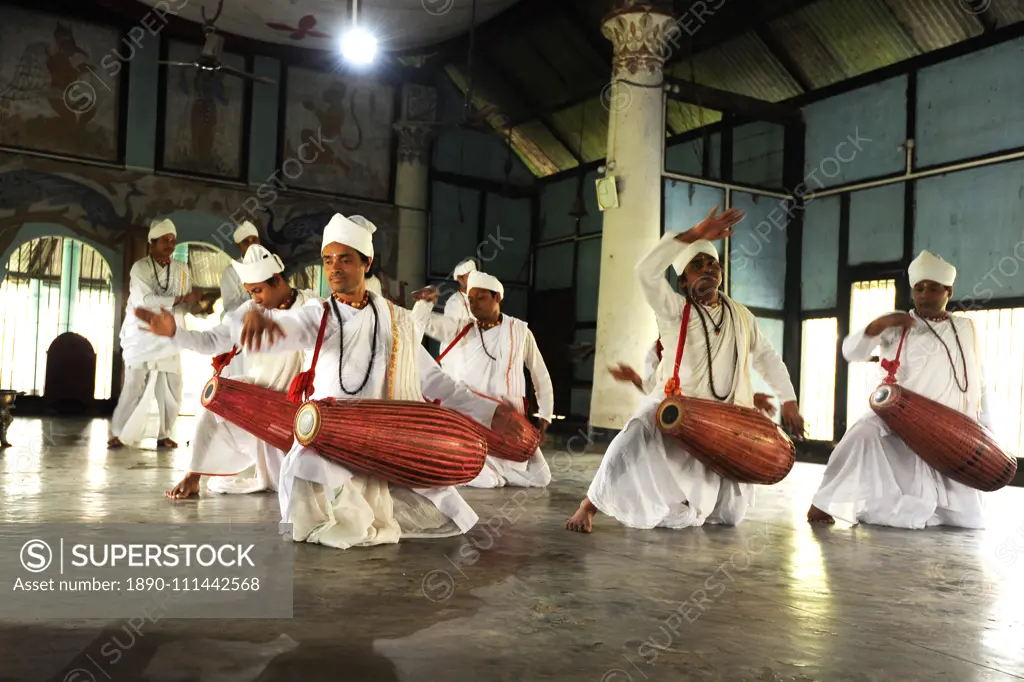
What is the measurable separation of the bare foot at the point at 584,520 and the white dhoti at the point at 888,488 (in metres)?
1.41

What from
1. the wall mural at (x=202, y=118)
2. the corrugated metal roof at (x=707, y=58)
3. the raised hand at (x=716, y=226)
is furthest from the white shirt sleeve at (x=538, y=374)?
the wall mural at (x=202, y=118)

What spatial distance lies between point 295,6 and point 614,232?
5.29 meters

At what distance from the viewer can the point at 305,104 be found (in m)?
13.9

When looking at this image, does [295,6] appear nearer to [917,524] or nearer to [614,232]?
[614,232]

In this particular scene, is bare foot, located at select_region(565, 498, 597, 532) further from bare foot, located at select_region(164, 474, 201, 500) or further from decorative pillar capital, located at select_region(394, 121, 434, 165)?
decorative pillar capital, located at select_region(394, 121, 434, 165)

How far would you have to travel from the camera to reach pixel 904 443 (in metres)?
5.30

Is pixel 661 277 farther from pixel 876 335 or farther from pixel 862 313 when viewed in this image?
pixel 862 313

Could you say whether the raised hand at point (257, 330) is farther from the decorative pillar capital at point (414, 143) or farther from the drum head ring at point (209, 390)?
the decorative pillar capital at point (414, 143)

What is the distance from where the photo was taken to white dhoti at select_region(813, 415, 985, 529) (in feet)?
17.0

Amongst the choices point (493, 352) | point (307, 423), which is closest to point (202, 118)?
point (493, 352)

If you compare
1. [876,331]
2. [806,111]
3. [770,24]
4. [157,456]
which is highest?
[770,24]

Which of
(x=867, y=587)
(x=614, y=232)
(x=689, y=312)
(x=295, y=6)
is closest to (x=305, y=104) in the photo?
(x=295, y=6)

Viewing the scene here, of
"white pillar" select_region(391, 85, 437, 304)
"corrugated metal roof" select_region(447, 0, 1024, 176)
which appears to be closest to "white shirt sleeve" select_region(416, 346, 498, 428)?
"corrugated metal roof" select_region(447, 0, 1024, 176)

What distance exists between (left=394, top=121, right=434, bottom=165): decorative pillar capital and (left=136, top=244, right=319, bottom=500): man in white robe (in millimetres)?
8945
